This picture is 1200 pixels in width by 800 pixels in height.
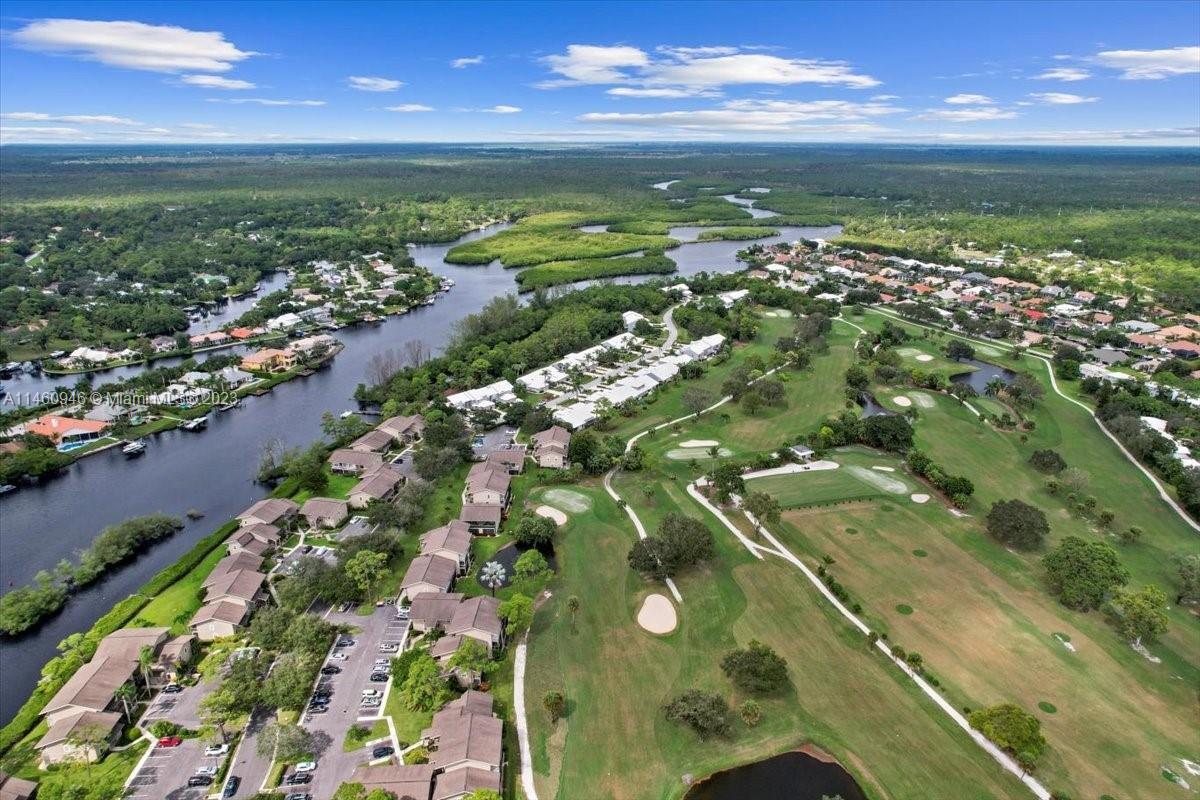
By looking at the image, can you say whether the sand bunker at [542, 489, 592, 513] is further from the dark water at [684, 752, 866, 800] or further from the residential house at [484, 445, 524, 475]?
the dark water at [684, 752, 866, 800]

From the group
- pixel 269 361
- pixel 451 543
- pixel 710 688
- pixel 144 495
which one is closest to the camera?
pixel 710 688

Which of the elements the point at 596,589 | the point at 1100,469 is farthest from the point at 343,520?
the point at 1100,469

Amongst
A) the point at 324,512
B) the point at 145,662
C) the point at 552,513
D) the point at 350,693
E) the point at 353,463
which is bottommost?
the point at 552,513

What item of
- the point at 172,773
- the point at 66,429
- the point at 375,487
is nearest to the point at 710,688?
the point at 172,773

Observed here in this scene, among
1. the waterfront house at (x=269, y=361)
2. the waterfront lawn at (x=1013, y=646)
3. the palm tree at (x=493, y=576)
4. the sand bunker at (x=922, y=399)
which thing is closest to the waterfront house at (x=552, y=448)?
the palm tree at (x=493, y=576)

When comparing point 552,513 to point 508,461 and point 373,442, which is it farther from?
point 373,442

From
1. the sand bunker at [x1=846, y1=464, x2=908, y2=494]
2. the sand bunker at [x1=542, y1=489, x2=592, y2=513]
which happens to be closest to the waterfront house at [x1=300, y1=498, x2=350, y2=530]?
the sand bunker at [x1=542, y1=489, x2=592, y2=513]

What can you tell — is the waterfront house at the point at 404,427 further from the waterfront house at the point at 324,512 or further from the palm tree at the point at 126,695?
the palm tree at the point at 126,695

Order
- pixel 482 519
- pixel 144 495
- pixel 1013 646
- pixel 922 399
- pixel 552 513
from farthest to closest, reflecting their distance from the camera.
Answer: pixel 922 399 → pixel 144 495 → pixel 552 513 → pixel 482 519 → pixel 1013 646
